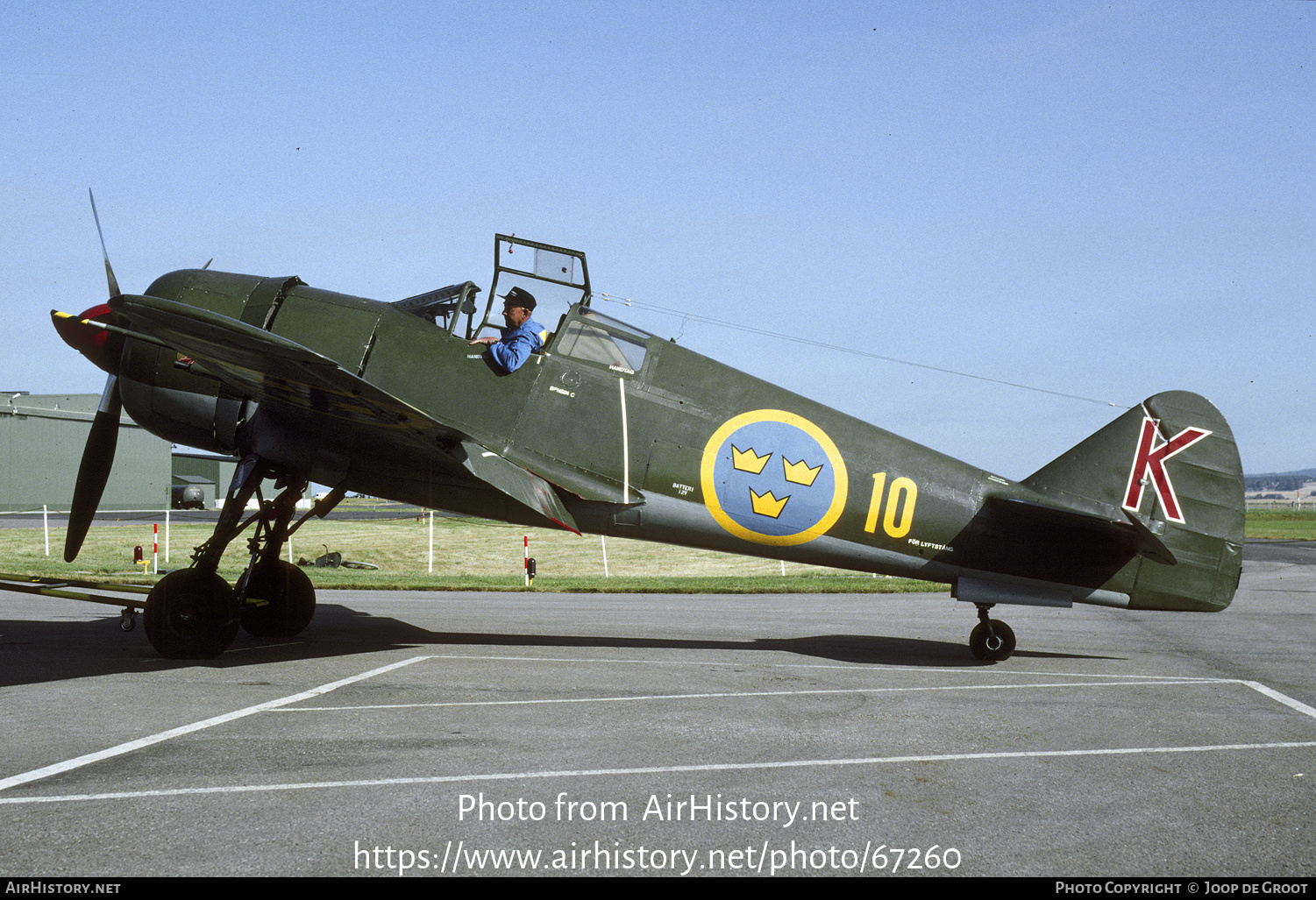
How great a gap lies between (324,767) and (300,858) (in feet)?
4.28

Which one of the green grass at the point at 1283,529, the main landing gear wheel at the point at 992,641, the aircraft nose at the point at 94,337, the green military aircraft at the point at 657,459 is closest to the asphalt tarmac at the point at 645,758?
the main landing gear wheel at the point at 992,641

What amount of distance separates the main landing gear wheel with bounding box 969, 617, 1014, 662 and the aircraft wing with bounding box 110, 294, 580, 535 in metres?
4.10

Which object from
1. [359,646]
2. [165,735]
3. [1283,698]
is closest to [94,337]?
[359,646]

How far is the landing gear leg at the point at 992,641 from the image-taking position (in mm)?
8953

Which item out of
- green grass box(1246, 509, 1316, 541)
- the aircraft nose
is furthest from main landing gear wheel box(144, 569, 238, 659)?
green grass box(1246, 509, 1316, 541)

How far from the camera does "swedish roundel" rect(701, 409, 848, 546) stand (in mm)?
8742

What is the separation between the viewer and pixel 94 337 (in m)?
8.80

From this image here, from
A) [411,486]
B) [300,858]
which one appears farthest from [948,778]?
[411,486]

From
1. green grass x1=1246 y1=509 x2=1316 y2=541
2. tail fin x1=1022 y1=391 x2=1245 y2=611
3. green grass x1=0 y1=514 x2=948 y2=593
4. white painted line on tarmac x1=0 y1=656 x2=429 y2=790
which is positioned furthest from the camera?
green grass x1=1246 y1=509 x2=1316 y2=541

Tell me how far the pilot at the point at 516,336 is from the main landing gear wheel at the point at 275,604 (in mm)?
3425

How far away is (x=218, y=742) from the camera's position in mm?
5184

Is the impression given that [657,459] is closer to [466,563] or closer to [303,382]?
[303,382]

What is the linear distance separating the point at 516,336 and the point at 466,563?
60.8ft

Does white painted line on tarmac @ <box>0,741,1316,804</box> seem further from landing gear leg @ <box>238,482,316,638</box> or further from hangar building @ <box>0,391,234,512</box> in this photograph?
hangar building @ <box>0,391,234,512</box>
